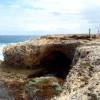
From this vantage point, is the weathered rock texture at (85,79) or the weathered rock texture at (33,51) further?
the weathered rock texture at (33,51)

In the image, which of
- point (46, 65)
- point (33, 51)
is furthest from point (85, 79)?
point (46, 65)

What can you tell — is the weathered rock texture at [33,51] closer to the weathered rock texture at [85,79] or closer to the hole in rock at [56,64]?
the hole in rock at [56,64]

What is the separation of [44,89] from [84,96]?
6.20 metres

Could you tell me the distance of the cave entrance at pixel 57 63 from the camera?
18.4 m

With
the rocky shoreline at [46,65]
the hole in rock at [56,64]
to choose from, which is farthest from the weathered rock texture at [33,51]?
the hole in rock at [56,64]

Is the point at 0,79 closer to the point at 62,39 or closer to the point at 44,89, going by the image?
the point at 44,89

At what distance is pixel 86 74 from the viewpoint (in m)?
10.5

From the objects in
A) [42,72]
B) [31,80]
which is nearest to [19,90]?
[31,80]

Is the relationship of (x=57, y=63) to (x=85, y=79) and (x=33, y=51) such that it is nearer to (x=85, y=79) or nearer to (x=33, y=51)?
(x=33, y=51)

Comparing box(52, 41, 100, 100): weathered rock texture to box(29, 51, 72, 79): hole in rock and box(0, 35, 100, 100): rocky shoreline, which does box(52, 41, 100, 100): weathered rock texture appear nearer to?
box(0, 35, 100, 100): rocky shoreline

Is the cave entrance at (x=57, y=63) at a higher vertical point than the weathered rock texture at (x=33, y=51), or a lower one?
lower

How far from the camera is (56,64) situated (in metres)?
19.6

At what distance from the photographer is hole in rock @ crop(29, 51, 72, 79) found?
18078mm

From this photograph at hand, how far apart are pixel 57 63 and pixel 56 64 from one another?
101mm
